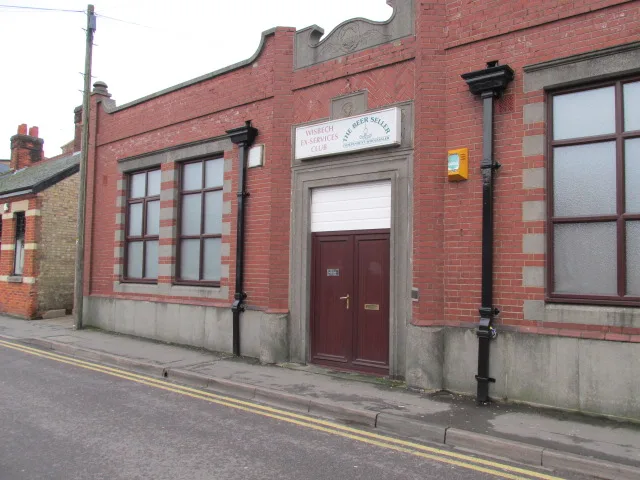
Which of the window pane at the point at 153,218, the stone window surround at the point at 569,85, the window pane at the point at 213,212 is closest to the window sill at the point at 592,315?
the stone window surround at the point at 569,85

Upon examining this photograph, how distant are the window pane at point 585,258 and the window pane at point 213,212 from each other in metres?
6.91

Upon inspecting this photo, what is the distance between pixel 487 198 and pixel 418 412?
3.04m

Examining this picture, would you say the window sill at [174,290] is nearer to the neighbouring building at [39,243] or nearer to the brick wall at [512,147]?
the neighbouring building at [39,243]

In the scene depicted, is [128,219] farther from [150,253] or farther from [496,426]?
[496,426]

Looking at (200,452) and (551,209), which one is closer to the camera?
(200,452)

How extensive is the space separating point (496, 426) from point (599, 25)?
5.18m

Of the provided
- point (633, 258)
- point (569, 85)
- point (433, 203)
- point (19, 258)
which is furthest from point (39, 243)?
point (633, 258)

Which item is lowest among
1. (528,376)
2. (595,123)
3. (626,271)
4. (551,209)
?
(528,376)

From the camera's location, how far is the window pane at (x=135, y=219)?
44.1ft

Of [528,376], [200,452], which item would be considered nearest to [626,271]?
[528,376]

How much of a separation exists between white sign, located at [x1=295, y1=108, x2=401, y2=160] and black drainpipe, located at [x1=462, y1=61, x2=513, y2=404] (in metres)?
1.40

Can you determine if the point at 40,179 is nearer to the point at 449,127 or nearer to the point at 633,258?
the point at 449,127

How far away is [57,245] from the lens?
17.1 meters

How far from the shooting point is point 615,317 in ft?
20.9
